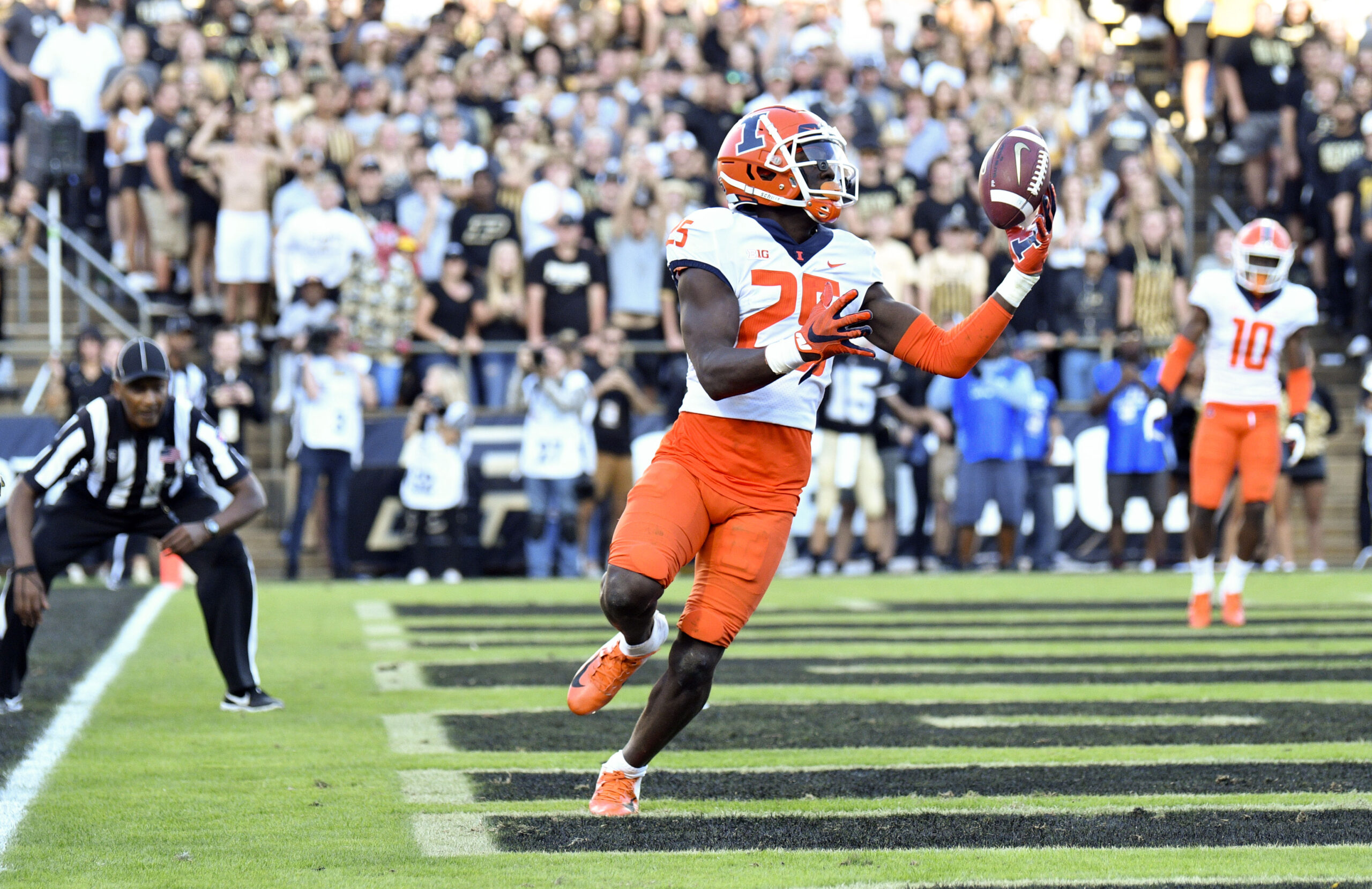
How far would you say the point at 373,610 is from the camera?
10828mm

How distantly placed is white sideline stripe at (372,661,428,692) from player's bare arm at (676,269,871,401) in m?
3.20

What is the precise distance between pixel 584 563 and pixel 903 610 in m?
3.43

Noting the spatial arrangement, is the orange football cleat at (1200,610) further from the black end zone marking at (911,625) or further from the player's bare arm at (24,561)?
the player's bare arm at (24,561)

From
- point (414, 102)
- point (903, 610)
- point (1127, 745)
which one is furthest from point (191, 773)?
point (414, 102)

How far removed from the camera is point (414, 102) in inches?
577

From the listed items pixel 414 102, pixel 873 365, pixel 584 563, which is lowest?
pixel 584 563

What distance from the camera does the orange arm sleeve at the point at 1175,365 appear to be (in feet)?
30.8

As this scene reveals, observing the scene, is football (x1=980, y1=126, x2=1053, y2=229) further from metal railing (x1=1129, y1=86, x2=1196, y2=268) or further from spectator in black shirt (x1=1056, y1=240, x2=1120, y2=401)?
metal railing (x1=1129, y1=86, x2=1196, y2=268)

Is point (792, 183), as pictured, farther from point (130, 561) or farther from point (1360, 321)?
point (1360, 321)

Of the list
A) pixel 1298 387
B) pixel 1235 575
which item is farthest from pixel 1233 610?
pixel 1298 387

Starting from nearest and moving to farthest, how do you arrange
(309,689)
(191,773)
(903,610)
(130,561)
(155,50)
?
1. (191,773)
2. (309,689)
3. (903,610)
4. (130,561)
5. (155,50)

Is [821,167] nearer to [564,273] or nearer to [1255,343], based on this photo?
[1255,343]

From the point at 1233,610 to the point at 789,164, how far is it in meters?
5.80

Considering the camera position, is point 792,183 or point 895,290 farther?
point 895,290
